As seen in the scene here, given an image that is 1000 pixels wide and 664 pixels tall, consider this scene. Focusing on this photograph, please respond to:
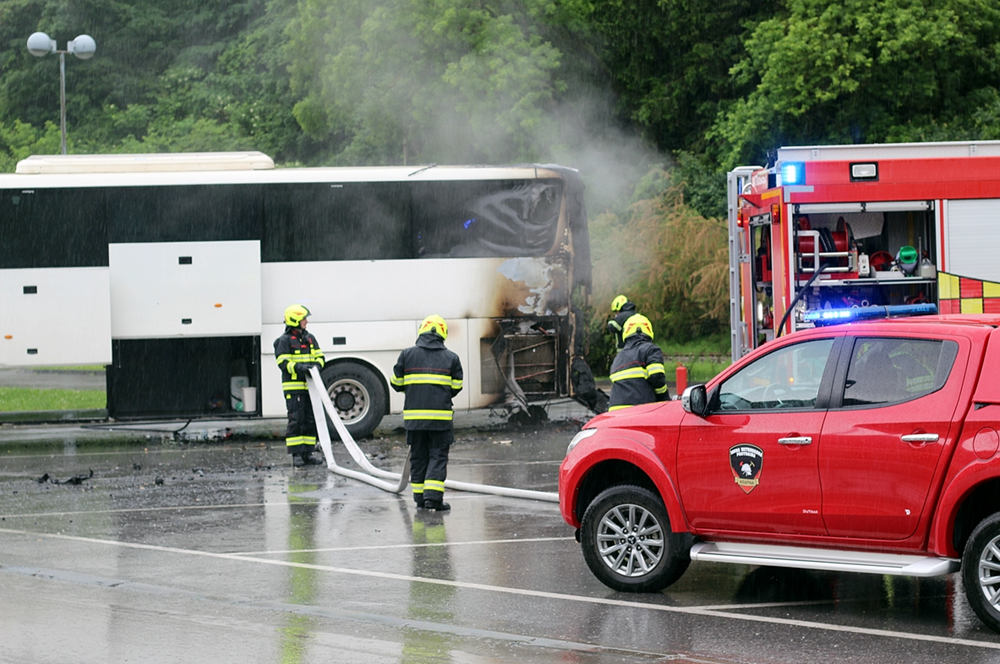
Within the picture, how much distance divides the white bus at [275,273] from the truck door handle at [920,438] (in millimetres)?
9685

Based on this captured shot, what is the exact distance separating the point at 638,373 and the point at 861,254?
3.09 m

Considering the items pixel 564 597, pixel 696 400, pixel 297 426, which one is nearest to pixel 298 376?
pixel 297 426

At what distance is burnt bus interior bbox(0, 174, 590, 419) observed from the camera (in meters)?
16.0

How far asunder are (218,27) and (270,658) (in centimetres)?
4788

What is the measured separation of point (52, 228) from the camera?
15891 millimetres

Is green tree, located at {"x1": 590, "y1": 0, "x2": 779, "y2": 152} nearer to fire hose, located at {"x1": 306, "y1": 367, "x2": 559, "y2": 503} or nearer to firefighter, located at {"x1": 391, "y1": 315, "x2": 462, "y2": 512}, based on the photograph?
fire hose, located at {"x1": 306, "y1": 367, "x2": 559, "y2": 503}

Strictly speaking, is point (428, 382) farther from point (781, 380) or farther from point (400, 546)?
point (781, 380)

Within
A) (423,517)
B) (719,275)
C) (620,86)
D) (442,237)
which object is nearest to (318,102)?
(620,86)

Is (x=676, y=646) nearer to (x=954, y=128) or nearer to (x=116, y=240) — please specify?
(x=116, y=240)

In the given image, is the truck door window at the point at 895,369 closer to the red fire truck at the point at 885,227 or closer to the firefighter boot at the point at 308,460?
the red fire truck at the point at 885,227

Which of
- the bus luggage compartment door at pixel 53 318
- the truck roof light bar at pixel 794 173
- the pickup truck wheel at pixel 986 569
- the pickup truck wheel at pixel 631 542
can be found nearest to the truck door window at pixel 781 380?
the pickup truck wheel at pixel 631 542

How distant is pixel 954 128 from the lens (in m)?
27.9

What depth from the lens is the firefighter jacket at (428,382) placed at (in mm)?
10734

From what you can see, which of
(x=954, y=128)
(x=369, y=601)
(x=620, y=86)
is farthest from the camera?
(x=620, y=86)
